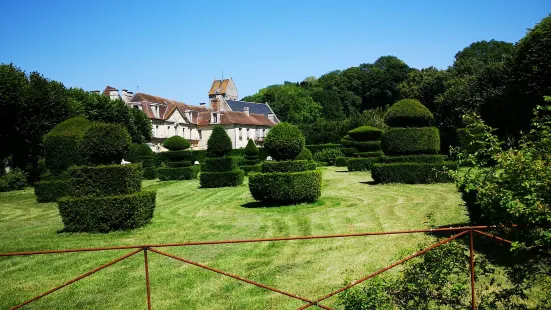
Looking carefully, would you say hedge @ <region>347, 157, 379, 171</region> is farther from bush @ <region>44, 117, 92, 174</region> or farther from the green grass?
bush @ <region>44, 117, 92, 174</region>

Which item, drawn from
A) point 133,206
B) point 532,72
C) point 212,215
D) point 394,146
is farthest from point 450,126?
point 133,206

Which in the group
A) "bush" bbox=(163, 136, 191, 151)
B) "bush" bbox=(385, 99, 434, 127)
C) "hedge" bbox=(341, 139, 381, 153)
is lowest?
"hedge" bbox=(341, 139, 381, 153)

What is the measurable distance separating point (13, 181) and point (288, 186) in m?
21.3

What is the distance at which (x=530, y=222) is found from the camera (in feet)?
12.5

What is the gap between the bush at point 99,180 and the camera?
36.4ft

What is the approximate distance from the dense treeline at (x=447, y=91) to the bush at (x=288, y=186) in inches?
230

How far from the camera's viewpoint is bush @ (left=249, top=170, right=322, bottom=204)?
14.1 metres

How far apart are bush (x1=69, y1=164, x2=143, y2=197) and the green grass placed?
47.8 inches

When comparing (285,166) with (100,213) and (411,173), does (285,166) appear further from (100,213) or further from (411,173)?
(411,173)

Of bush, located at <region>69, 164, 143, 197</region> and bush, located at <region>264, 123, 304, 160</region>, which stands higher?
bush, located at <region>264, 123, 304, 160</region>

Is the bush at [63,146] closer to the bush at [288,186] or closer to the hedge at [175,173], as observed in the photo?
the bush at [288,186]

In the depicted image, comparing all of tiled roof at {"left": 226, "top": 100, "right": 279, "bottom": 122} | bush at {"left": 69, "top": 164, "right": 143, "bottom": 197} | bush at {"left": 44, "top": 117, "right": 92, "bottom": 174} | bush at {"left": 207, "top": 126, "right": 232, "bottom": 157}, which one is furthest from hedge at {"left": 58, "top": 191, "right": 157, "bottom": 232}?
tiled roof at {"left": 226, "top": 100, "right": 279, "bottom": 122}

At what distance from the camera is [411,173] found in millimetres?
18250

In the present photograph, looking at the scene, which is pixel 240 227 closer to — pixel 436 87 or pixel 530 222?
pixel 530 222
